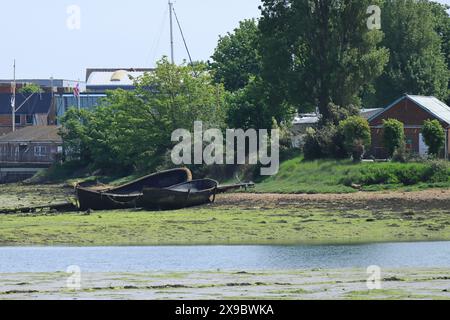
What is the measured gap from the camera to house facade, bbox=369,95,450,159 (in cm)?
7975

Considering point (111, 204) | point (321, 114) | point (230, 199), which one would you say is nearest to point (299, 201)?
point (230, 199)

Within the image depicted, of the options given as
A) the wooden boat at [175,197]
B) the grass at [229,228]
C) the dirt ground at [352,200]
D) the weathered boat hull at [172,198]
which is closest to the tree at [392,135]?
the dirt ground at [352,200]

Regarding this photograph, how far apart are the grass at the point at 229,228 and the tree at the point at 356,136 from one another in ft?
37.8

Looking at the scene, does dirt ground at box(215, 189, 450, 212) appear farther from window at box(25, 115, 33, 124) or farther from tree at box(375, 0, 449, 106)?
window at box(25, 115, 33, 124)


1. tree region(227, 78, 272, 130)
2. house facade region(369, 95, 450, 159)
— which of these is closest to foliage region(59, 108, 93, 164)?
tree region(227, 78, 272, 130)

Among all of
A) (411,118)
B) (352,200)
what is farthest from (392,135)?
(352,200)

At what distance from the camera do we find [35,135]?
135000 mm

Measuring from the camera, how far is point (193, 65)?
98688mm

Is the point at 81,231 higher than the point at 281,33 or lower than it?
lower

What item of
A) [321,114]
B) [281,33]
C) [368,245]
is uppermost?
[281,33]

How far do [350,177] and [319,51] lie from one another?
11.8 metres
